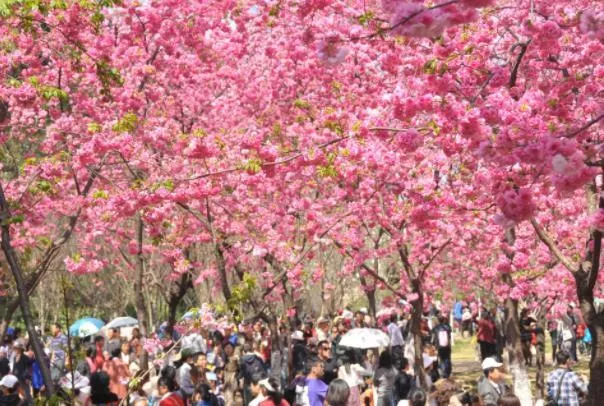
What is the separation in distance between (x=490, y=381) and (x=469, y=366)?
1714 centimetres

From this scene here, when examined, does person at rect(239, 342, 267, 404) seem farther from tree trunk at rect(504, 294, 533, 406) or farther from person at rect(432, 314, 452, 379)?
person at rect(432, 314, 452, 379)

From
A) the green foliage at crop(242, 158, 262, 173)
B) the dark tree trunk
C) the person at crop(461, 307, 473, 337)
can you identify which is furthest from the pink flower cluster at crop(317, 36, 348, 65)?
the person at crop(461, 307, 473, 337)

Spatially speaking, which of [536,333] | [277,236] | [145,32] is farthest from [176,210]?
[536,333]

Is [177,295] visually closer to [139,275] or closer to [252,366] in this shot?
[139,275]

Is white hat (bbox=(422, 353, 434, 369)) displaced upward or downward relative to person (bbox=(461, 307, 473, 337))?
downward

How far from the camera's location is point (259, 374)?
46.4 feet

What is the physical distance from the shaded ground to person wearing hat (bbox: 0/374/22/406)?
1061 centimetres

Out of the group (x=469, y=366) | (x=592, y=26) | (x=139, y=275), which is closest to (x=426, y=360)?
(x=139, y=275)

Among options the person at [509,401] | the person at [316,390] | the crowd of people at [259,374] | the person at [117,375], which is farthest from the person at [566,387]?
the person at [117,375]

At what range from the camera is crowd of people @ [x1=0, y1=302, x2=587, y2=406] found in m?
9.42

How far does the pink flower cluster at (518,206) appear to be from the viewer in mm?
7715

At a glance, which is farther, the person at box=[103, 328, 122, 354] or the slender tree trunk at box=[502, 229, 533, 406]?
Answer: the person at box=[103, 328, 122, 354]

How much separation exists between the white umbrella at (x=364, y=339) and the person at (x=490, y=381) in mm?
6314

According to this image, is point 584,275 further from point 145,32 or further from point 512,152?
point 145,32
